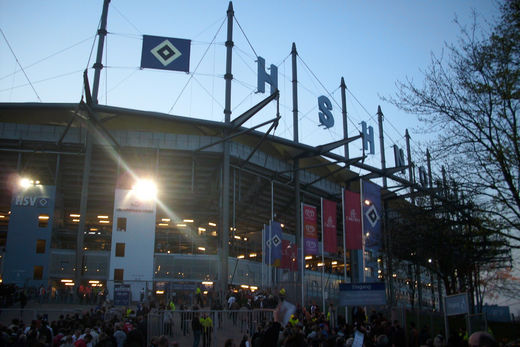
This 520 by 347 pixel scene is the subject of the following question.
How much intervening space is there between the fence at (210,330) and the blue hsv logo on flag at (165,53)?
18571 millimetres

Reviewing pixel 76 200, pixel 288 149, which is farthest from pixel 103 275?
pixel 288 149

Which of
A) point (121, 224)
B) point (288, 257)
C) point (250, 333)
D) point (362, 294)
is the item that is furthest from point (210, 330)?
point (288, 257)

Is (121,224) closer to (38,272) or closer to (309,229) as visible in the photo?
(38,272)

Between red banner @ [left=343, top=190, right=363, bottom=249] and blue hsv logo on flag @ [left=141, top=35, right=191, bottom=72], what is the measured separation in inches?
532

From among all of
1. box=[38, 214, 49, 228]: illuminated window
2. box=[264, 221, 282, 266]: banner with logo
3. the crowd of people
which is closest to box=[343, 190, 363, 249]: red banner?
box=[264, 221, 282, 266]: banner with logo

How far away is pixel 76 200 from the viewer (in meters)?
45.7

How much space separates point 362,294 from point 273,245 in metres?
16.1

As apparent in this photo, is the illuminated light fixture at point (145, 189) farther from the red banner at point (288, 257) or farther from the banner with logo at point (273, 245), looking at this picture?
the red banner at point (288, 257)

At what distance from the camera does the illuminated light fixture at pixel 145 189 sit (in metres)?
32.9

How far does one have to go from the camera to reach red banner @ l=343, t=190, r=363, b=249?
93.5ft

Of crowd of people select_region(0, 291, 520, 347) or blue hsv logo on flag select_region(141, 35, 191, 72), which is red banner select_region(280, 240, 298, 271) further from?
crowd of people select_region(0, 291, 520, 347)

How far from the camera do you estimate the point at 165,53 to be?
30.7 metres

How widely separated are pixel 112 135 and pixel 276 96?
12913 millimetres

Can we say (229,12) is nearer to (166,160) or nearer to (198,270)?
(166,160)
